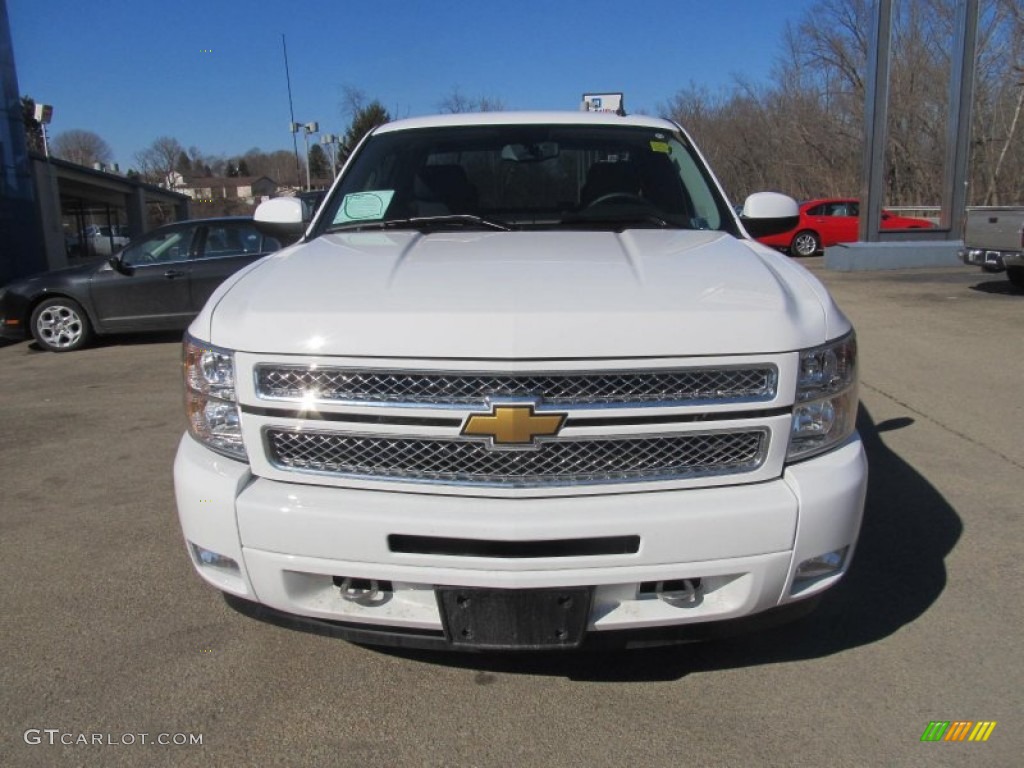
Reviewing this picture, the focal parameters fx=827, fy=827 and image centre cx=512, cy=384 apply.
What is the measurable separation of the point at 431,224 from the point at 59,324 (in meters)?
8.33

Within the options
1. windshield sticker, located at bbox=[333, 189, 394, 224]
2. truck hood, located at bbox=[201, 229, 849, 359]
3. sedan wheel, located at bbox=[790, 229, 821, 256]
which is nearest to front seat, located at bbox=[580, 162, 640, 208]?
windshield sticker, located at bbox=[333, 189, 394, 224]

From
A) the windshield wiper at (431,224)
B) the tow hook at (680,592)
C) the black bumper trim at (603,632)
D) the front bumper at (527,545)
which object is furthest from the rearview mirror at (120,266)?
the tow hook at (680,592)

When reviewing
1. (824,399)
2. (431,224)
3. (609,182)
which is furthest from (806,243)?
(824,399)

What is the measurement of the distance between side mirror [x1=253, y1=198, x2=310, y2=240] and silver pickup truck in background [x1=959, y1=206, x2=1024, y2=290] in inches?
442

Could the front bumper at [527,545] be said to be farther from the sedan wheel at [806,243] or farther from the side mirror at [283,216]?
the sedan wheel at [806,243]

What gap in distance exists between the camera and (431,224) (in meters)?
3.53

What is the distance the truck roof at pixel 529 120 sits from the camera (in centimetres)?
414

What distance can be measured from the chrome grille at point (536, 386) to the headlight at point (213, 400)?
18 centimetres

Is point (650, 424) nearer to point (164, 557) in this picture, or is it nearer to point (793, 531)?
point (793, 531)

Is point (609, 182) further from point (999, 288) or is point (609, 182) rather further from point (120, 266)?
point (999, 288)

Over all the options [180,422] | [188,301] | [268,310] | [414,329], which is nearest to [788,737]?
[414,329]

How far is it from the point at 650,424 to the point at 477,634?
0.75 meters

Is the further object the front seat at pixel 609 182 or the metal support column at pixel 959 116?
the metal support column at pixel 959 116

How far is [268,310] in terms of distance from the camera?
2391mm
